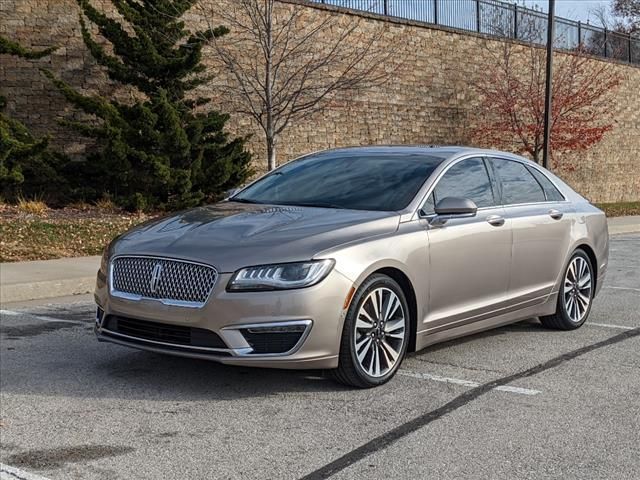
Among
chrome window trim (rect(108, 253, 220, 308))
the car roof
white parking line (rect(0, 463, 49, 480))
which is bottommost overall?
white parking line (rect(0, 463, 49, 480))

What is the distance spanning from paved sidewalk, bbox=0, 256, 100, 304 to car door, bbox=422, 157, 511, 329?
18.5 feet

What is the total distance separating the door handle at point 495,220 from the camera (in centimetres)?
700

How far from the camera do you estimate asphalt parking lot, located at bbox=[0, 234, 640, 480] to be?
447 centimetres

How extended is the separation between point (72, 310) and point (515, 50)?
2515 cm

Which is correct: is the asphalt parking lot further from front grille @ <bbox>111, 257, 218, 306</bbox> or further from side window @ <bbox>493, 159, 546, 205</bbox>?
side window @ <bbox>493, 159, 546, 205</bbox>

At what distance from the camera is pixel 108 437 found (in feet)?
16.1

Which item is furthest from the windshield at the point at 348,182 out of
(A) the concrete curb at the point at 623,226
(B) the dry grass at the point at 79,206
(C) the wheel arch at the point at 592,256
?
(A) the concrete curb at the point at 623,226

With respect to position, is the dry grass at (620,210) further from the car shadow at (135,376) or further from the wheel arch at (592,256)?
the car shadow at (135,376)

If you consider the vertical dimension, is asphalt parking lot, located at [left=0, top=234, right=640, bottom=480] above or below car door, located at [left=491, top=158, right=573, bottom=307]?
below

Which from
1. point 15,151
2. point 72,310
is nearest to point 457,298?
point 72,310

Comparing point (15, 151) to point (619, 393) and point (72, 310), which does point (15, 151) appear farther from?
point (619, 393)

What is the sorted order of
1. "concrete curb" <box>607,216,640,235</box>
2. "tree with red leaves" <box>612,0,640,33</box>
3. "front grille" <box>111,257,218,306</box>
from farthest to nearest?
1. "tree with red leaves" <box>612,0,640,33</box>
2. "concrete curb" <box>607,216,640,235</box>
3. "front grille" <box>111,257,218,306</box>

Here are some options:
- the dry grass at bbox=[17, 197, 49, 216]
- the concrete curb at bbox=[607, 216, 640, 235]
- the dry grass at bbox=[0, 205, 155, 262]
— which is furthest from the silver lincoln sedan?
the concrete curb at bbox=[607, 216, 640, 235]

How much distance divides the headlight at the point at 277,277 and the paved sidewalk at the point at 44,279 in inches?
219
